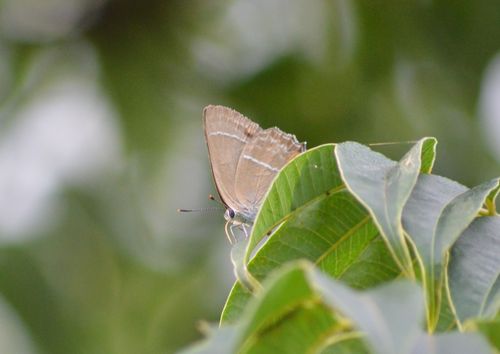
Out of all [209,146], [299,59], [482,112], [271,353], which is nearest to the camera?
[271,353]

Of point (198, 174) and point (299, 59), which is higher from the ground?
point (299, 59)

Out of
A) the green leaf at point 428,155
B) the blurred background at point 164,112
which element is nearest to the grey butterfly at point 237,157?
the green leaf at point 428,155

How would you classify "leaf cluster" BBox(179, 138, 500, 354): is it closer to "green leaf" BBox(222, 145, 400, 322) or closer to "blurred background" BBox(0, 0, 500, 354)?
"green leaf" BBox(222, 145, 400, 322)

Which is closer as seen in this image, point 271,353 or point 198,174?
point 271,353

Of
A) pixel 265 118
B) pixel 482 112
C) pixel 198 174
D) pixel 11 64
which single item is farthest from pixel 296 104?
pixel 11 64

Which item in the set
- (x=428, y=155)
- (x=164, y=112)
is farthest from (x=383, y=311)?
(x=164, y=112)

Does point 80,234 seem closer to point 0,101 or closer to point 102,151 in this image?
point 102,151
